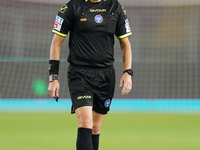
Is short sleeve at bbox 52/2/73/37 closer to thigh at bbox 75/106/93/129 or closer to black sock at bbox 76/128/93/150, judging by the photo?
thigh at bbox 75/106/93/129

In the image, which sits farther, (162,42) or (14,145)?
(162,42)

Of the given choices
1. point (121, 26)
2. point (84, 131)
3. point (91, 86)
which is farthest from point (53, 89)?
point (121, 26)

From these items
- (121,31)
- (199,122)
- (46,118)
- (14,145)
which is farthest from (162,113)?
(121,31)

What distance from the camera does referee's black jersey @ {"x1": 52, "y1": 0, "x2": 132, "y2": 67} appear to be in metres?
4.41

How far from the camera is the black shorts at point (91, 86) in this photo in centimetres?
430

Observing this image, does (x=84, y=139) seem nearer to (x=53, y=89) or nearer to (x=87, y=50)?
(x=53, y=89)

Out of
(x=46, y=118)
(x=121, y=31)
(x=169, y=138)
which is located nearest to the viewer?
(x=121, y=31)

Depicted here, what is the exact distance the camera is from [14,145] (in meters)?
6.51

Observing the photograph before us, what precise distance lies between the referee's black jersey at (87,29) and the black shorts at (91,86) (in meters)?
0.08

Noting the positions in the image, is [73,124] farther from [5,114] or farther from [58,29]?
[58,29]

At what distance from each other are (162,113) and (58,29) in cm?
Result: 786

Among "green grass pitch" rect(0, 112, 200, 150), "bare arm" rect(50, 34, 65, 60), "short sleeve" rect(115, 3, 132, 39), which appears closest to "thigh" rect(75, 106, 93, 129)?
"bare arm" rect(50, 34, 65, 60)

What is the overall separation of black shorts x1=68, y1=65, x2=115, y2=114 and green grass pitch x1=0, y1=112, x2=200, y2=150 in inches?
71.0

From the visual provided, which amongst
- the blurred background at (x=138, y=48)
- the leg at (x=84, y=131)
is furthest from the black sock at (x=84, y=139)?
the blurred background at (x=138, y=48)
